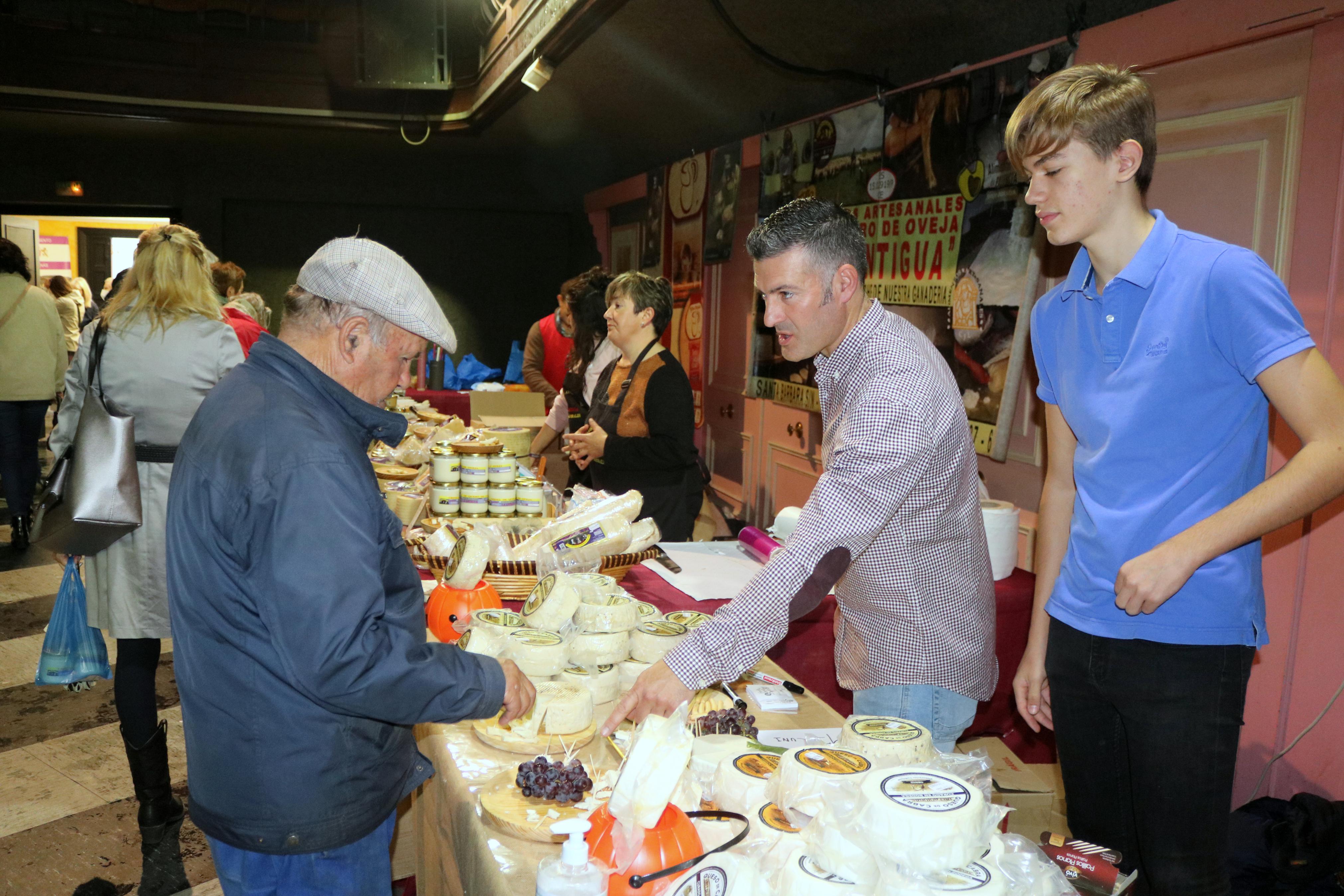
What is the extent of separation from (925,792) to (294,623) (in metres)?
0.79

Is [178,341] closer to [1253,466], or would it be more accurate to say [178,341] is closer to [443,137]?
[1253,466]

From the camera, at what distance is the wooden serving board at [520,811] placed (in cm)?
125

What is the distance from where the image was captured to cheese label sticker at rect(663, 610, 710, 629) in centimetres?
192

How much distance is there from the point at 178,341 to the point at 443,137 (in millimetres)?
6744

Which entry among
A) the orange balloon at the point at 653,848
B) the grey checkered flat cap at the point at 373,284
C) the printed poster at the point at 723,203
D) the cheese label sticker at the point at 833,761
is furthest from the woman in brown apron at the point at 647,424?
the printed poster at the point at 723,203

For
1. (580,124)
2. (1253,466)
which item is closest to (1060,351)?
(1253,466)

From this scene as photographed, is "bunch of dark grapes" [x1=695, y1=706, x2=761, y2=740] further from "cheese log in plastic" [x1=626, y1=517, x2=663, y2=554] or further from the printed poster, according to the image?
the printed poster

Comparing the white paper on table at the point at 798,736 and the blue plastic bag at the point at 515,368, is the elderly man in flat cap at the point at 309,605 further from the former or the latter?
the blue plastic bag at the point at 515,368

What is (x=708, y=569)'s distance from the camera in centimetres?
267

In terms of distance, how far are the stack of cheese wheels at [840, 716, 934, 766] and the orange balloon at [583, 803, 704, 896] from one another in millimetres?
268

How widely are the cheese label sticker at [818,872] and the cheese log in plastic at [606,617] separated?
870 mm

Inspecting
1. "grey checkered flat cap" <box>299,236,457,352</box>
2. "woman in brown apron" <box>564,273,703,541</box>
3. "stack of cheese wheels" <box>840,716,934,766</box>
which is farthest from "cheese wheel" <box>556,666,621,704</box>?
"woman in brown apron" <box>564,273,703,541</box>

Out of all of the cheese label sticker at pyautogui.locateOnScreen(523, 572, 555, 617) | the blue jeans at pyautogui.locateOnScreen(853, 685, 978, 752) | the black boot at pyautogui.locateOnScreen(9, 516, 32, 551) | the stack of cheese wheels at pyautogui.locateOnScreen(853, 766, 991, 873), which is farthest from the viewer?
the black boot at pyautogui.locateOnScreen(9, 516, 32, 551)

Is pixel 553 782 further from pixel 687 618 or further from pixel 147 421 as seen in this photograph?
pixel 147 421
